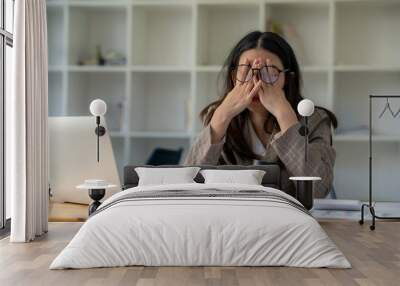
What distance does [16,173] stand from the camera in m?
4.47

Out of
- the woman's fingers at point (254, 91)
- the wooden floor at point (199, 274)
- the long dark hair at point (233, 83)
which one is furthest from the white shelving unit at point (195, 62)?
the wooden floor at point (199, 274)

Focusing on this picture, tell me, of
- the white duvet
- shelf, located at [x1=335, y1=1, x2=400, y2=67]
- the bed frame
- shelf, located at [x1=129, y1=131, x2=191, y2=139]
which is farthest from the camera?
shelf, located at [x1=335, y1=1, x2=400, y2=67]

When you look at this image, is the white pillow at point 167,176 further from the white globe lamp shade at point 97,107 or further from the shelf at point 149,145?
the shelf at point 149,145

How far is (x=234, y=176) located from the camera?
191 inches

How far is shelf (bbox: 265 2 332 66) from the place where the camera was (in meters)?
6.20

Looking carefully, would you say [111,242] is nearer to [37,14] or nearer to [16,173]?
[16,173]

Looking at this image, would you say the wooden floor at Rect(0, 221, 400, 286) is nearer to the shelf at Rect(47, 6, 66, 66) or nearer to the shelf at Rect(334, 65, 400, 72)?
the shelf at Rect(334, 65, 400, 72)

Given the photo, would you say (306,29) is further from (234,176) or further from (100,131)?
(100,131)

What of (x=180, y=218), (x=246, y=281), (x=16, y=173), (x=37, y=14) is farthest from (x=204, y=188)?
(x=37, y=14)

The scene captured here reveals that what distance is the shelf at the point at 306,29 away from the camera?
20.4ft

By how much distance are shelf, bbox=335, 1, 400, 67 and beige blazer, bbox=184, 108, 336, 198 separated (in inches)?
42.8

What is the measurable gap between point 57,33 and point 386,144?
321 cm

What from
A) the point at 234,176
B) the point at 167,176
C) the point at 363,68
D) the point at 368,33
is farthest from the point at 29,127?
the point at 368,33

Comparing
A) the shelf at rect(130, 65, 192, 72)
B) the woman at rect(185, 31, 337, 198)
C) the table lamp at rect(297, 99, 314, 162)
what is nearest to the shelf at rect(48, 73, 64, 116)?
the shelf at rect(130, 65, 192, 72)
